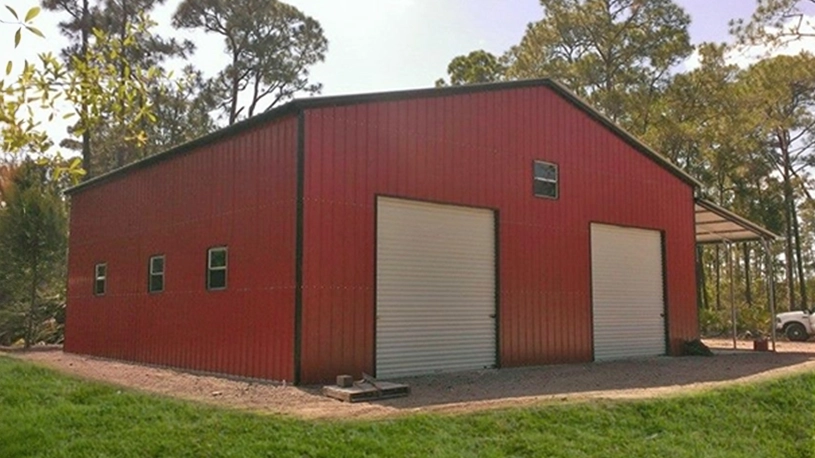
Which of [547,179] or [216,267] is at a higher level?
[547,179]

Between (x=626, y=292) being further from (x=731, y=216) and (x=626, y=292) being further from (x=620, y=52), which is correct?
(x=620, y=52)

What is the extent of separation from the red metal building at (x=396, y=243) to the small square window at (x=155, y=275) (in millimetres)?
45

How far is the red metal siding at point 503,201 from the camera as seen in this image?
10.3 m

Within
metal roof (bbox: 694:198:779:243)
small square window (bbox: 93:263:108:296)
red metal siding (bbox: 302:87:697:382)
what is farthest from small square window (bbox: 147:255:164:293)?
metal roof (bbox: 694:198:779:243)

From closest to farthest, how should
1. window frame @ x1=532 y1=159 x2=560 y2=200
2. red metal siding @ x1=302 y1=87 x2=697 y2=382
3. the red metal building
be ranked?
red metal siding @ x1=302 y1=87 x2=697 y2=382
the red metal building
window frame @ x1=532 y1=159 x2=560 y2=200

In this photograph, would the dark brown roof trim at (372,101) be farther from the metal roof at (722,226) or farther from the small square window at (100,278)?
the small square window at (100,278)

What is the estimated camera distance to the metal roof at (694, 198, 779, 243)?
57.0 feet

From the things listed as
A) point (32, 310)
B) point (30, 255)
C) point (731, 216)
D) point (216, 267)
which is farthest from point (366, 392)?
point (32, 310)

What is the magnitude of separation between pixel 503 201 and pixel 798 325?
49.1 feet

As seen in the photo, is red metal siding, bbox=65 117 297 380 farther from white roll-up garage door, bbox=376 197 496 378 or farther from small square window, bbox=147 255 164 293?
white roll-up garage door, bbox=376 197 496 378

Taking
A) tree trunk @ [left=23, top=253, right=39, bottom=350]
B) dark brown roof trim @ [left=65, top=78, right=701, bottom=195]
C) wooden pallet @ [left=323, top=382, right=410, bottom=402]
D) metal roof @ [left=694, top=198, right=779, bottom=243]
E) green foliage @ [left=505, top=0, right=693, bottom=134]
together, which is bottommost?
wooden pallet @ [left=323, top=382, right=410, bottom=402]

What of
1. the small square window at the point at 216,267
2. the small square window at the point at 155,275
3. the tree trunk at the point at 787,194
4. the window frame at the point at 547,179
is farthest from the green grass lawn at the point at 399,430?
the tree trunk at the point at 787,194

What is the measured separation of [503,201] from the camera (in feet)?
42.3

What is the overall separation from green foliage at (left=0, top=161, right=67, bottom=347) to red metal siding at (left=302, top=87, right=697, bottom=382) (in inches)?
534
